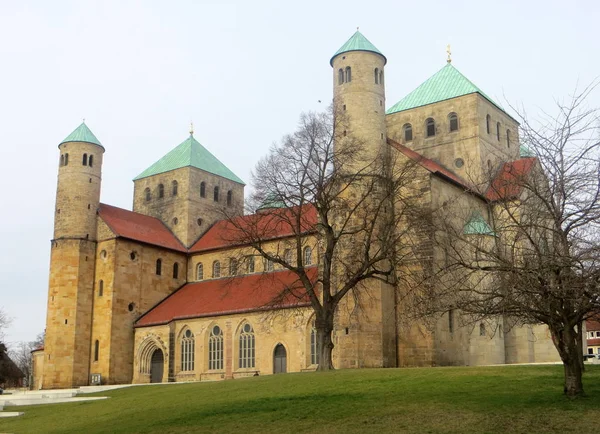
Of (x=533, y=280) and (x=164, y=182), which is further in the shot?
(x=164, y=182)

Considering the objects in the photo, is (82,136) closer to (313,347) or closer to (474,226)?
(313,347)

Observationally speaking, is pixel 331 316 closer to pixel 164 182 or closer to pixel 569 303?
pixel 569 303

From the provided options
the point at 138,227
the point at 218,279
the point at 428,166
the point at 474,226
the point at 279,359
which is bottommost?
the point at 279,359

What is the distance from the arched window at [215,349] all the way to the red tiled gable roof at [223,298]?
132cm

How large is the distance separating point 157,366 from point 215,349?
5885 millimetres

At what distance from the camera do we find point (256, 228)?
130 feet

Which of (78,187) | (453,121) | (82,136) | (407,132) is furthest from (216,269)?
(453,121)

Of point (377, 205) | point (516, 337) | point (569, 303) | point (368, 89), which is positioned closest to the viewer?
point (569, 303)

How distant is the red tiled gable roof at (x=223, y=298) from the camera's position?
163 ft

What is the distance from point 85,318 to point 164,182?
15.9m

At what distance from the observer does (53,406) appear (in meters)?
35.3

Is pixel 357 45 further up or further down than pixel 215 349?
further up

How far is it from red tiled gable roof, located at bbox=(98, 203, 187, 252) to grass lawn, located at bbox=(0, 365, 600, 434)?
24.9 metres

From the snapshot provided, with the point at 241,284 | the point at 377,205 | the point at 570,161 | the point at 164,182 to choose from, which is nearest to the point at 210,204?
the point at 164,182
